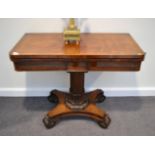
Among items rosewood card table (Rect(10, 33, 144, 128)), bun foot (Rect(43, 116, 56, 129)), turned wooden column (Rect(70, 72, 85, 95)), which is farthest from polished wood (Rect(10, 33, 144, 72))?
bun foot (Rect(43, 116, 56, 129))

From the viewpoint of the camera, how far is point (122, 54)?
122cm

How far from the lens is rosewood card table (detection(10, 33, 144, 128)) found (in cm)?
122

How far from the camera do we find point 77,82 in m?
1.55

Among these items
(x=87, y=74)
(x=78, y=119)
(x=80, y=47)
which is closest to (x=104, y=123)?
(x=78, y=119)

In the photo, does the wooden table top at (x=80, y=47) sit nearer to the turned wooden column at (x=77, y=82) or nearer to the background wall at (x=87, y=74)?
the background wall at (x=87, y=74)

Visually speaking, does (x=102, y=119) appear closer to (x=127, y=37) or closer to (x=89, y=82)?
(x=89, y=82)

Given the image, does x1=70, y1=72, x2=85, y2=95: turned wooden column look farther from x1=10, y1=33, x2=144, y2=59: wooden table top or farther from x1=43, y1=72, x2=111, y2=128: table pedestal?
x1=10, y1=33, x2=144, y2=59: wooden table top

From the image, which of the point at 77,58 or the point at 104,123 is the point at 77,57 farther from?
the point at 104,123

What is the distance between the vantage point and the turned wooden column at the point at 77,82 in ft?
4.99

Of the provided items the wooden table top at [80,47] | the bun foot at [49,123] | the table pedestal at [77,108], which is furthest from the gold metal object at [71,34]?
Result: the bun foot at [49,123]

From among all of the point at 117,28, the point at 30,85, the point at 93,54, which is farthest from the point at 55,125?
the point at 117,28

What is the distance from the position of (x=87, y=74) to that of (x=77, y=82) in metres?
0.31

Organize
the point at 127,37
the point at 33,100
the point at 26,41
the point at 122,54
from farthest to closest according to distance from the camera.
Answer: the point at 33,100 < the point at 127,37 < the point at 26,41 < the point at 122,54

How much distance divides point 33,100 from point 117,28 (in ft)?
3.27
